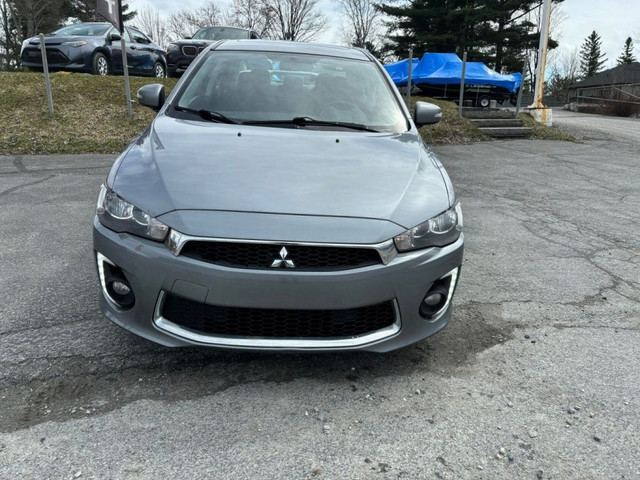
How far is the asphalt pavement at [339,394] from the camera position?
6.10ft

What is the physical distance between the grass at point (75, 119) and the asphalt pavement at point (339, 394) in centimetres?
574

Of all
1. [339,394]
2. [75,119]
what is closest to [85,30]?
[75,119]

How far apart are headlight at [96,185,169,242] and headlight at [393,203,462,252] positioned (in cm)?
105

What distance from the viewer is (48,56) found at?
36.7 ft

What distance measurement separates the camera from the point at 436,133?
1140 cm

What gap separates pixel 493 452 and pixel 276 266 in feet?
3.76

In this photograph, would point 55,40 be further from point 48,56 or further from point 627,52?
point 627,52

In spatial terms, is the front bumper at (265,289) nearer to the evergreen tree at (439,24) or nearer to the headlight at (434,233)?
the headlight at (434,233)

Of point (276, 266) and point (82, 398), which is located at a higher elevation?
point (276, 266)

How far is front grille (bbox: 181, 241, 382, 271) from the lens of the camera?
2057mm

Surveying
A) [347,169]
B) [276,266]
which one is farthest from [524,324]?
[276,266]

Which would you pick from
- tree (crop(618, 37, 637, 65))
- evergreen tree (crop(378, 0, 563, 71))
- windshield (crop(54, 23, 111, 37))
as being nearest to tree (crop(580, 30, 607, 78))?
tree (crop(618, 37, 637, 65))

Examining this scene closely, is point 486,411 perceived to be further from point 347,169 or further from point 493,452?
point 347,169

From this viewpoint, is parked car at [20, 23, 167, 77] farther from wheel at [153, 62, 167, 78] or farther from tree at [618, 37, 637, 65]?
tree at [618, 37, 637, 65]
